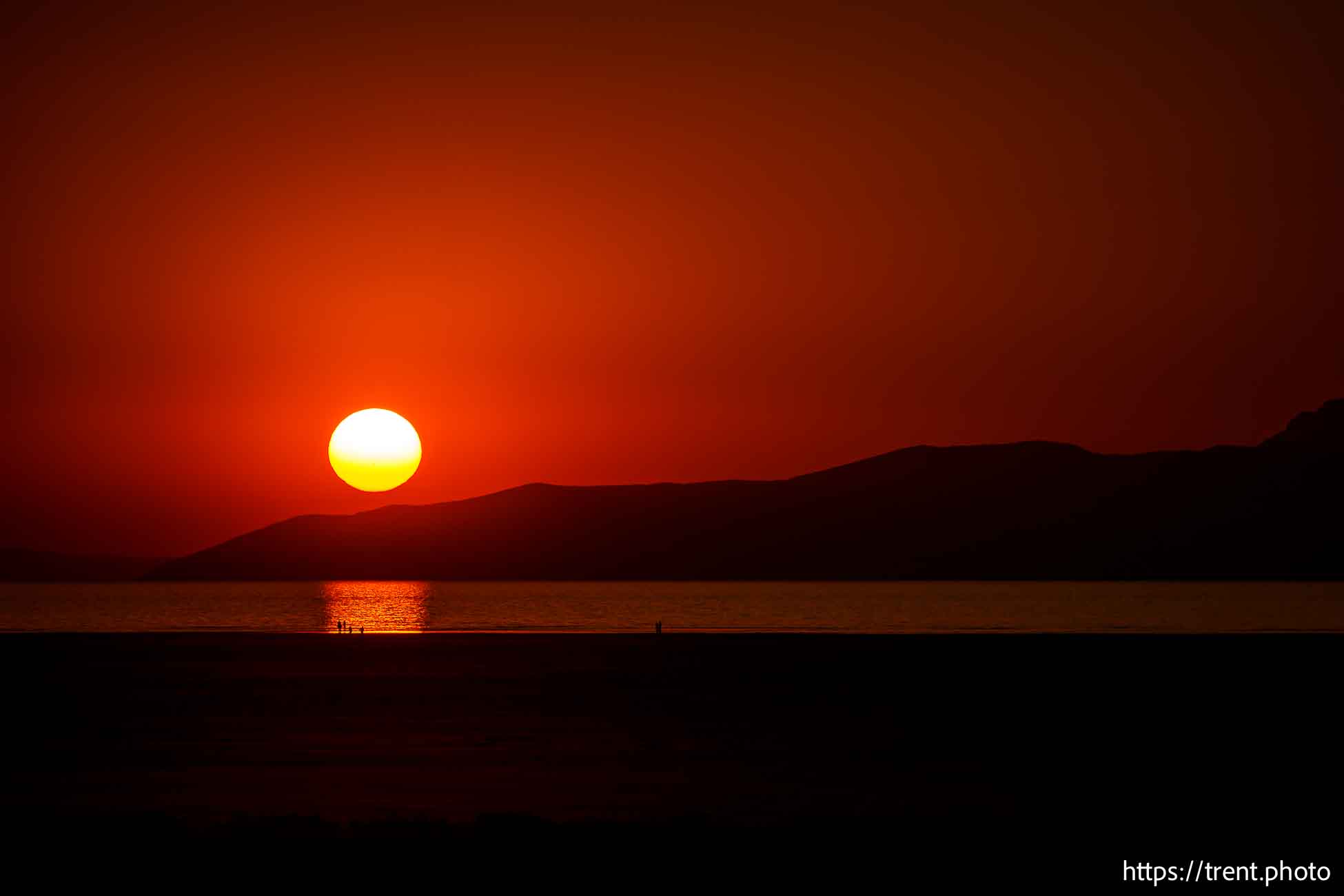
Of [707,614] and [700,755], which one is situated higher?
[707,614]

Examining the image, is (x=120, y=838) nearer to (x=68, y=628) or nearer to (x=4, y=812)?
(x=4, y=812)

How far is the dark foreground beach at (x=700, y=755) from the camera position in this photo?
52.1ft

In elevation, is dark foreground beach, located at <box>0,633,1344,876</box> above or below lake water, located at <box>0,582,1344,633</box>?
below

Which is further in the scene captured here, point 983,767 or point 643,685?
point 643,685

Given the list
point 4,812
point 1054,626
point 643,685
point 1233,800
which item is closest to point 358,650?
point 643,685

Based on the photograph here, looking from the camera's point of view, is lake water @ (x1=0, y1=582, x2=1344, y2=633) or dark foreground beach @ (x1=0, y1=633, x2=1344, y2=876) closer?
dark foreground beach @ (x1=0, y1=633, x2=1344, y2=876)

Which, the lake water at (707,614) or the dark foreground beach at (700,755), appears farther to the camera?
the lake water at (707,614)

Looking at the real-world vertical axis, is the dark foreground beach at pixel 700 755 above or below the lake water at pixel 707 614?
below

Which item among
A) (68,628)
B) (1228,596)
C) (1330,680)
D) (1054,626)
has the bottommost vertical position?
(1330,680)

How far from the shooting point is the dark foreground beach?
15891 millimetres

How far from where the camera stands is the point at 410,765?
71.1 feet

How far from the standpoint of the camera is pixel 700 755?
23.2 m

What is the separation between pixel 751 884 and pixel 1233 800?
335 inches

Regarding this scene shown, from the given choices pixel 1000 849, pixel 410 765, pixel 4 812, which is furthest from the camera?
pixel 410 765
